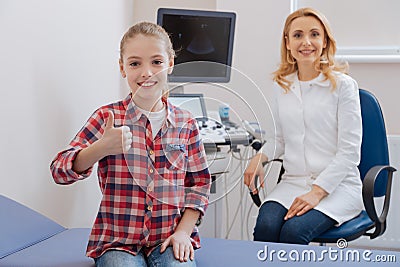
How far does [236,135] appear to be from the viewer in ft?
5.36

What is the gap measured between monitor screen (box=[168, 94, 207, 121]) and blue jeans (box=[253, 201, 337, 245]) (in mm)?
594

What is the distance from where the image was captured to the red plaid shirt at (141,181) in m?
1.48

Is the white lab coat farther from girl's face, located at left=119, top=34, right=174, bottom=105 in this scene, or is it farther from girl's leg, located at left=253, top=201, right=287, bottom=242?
girl's face, located at left=119, top=34, right=174, bottom=105

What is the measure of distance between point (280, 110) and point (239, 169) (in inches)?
22.8

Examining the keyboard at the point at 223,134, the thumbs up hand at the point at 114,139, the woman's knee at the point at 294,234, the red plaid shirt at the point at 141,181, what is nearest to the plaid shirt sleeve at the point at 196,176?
the red plaid shirt at the point at 141,181

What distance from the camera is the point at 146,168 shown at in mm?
1479

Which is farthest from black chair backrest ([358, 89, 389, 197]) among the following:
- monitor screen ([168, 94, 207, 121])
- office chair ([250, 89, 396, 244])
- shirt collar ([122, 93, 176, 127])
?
shirt collar ([122, 93, 176, 127])

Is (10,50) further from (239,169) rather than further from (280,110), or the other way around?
(280,110)

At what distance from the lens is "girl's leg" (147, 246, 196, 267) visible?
1.45 meters

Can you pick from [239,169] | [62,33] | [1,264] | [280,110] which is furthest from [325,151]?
[1,264]

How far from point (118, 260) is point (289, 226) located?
762 millimetres

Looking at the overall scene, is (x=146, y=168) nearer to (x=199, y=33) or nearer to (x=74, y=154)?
(x=74, y=154)

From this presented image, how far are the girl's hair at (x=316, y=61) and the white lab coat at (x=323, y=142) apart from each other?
0.03 meters

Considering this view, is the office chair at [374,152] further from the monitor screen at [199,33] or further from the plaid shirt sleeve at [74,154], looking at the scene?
the plaid shirt sleeve at [74,154]
